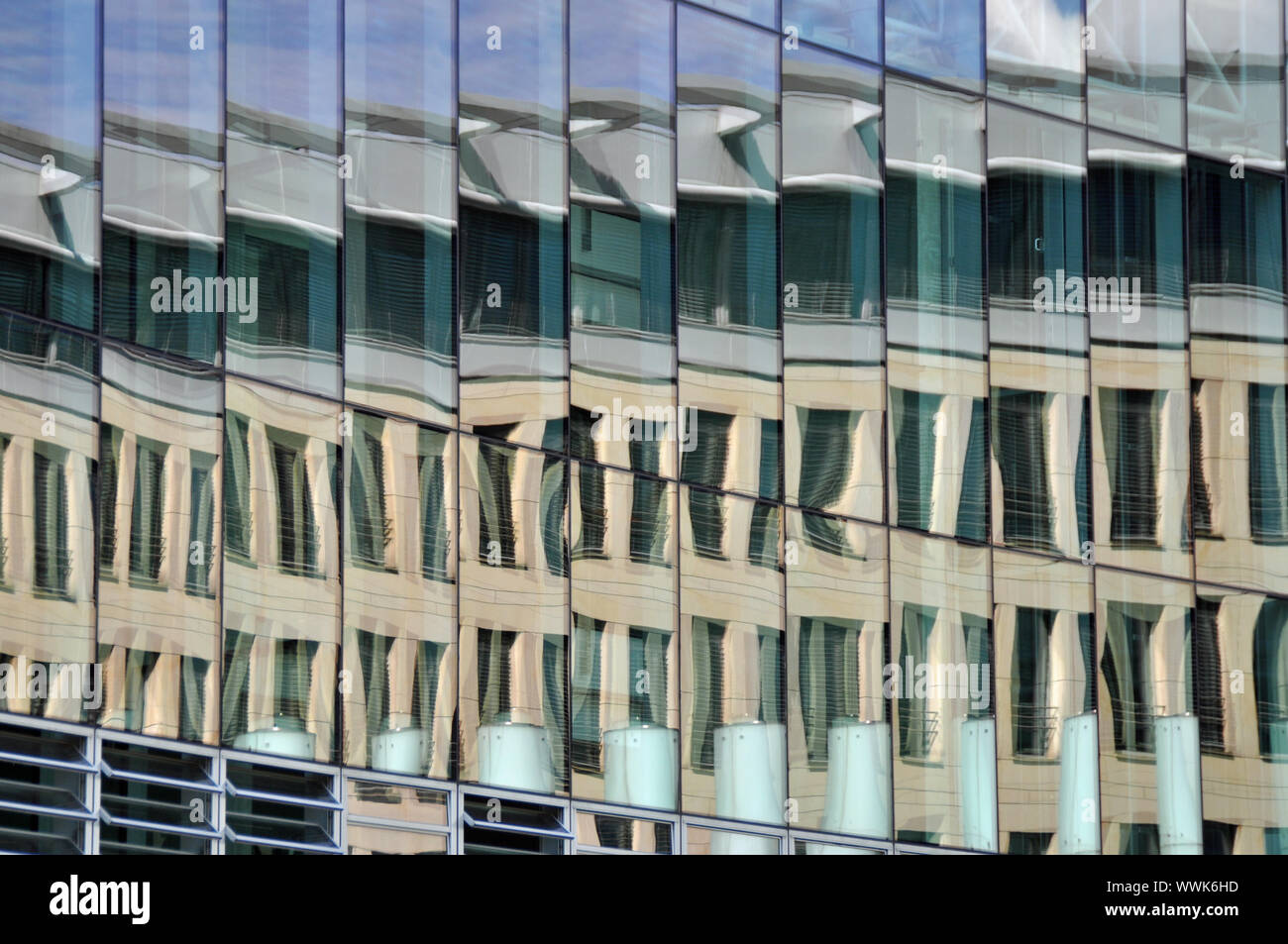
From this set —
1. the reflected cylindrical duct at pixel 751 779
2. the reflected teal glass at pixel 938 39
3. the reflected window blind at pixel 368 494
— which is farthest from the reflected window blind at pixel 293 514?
the reflected teal glass at pixel 938 39

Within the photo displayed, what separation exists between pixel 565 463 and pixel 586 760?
2822mm

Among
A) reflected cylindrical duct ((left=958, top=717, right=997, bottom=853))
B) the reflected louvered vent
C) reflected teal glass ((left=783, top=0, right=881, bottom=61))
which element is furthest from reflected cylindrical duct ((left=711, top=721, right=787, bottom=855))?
reflected teal glass ((left=783, top=0, right=881, bottom=61))

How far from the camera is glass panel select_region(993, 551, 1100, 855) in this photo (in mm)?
20094

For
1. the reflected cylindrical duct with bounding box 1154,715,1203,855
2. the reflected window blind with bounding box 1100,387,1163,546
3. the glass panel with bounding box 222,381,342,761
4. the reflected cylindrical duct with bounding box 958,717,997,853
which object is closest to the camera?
the glass panel with bounding box 222,381,342,761

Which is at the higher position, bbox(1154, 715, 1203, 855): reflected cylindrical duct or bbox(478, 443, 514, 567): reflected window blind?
bbox(478, 443, 514, 567): reflected window blind

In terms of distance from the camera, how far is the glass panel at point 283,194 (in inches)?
691

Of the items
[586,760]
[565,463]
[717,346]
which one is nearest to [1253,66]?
[717,346]

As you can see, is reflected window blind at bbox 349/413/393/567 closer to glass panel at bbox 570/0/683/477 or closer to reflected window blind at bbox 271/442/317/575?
reflected window blind at bbox 271/442/317/575

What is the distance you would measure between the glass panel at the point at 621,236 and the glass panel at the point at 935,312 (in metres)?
2.50

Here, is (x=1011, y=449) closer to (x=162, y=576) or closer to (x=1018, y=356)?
(x=1018, y=356)

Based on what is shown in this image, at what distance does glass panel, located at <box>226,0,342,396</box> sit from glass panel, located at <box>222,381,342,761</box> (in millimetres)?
427

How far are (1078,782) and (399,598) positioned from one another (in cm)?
743

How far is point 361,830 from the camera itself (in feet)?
57.0

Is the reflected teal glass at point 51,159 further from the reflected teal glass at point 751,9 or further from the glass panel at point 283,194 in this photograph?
the reflected teal glass at point 751,9
